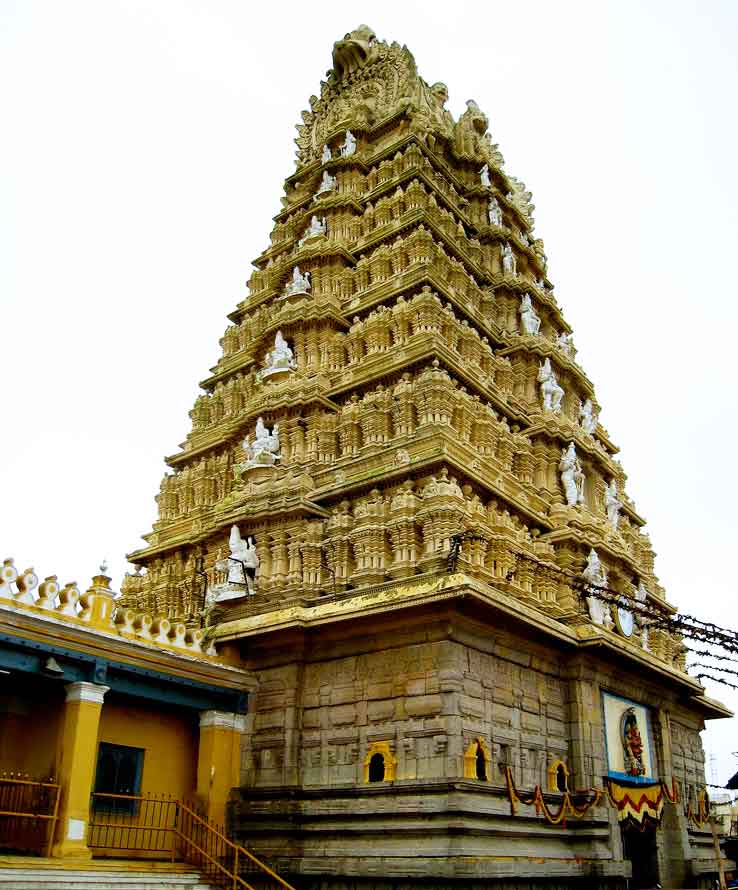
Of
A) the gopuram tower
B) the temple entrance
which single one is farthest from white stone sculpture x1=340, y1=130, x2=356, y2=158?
the temple entrance

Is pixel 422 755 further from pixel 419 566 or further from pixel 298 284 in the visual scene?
pixel 298 284

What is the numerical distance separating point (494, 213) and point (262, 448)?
13477mm

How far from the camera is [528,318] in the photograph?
2759cm

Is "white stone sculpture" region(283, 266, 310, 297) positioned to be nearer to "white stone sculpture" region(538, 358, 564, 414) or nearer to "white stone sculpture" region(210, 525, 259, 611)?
"white stone sculpture" region(538, 358, 564, 414)

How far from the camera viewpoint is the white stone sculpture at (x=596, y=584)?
2111 cm

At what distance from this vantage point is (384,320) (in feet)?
76.8

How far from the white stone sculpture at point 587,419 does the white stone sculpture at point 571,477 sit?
2766 mm

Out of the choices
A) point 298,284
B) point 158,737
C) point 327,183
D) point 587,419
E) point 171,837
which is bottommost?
point 171,837

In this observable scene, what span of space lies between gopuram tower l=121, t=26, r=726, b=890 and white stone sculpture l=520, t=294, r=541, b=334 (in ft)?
0.83

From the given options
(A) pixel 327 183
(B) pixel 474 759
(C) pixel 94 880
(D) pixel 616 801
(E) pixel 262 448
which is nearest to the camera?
(C) pixel 94 880

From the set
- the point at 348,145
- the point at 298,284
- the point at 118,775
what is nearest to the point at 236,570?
the point at 118,775

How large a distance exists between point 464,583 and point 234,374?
47.7 feet

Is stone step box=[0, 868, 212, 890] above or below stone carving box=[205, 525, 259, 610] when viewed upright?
below

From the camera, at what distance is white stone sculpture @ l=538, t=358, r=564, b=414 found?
25.5 m
